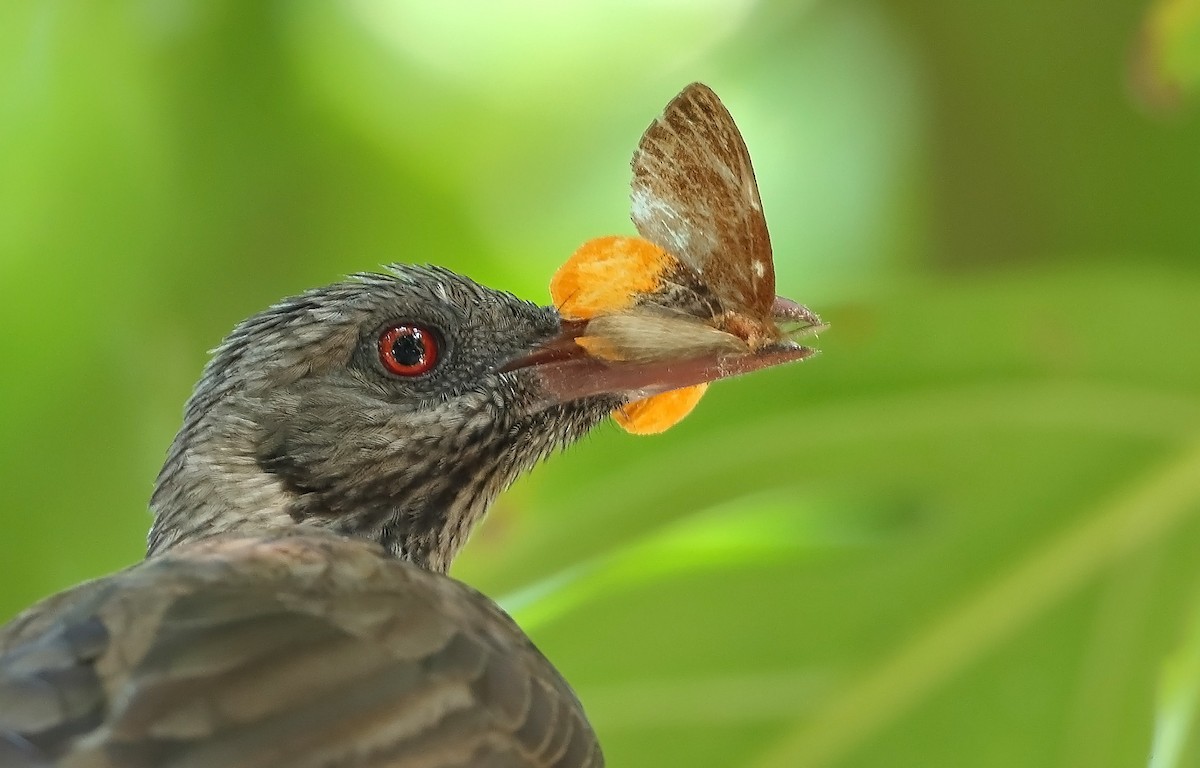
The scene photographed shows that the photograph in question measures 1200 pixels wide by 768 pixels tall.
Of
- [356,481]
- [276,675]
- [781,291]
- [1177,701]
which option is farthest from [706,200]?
[1177,701]

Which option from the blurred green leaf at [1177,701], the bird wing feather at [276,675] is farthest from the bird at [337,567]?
the blurred green leaf at [1177,701]

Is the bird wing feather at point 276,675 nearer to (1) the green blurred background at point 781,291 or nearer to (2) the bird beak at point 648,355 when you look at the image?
(2) the bird beak at point 648,355

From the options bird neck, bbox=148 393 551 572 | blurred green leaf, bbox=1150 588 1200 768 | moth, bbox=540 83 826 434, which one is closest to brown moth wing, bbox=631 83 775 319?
moth, bbox=540 83 826 434

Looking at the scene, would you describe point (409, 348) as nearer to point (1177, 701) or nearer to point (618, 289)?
point (618, 289)

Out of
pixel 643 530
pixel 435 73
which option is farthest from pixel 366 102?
pixel 643 530

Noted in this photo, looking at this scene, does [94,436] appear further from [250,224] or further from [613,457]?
[613,457]

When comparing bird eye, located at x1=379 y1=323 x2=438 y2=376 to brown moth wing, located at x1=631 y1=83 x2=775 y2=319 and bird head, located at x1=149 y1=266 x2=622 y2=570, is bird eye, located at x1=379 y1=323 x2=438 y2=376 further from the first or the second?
brown moth wing, located at x1=631 y1=83 x2=775 y2=319
